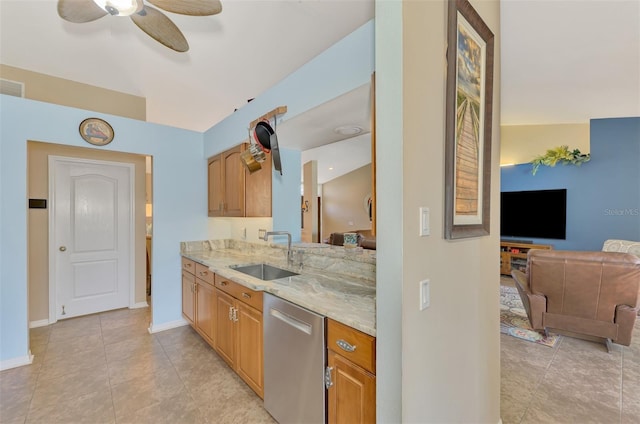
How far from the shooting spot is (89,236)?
12.1 feet

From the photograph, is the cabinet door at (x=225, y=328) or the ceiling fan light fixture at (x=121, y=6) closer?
the ceiling fan light fixture at (x=121, y=6)

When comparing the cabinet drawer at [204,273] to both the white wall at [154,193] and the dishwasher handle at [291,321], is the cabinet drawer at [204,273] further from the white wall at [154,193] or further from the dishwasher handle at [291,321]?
the dishwasher handle at [291,321]

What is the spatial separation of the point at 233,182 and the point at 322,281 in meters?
1.61

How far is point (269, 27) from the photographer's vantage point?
8.16ft

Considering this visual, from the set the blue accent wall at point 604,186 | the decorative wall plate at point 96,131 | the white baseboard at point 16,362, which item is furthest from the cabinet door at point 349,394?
the blue accent wall at point 604,186

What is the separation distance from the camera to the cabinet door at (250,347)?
1.95 meters

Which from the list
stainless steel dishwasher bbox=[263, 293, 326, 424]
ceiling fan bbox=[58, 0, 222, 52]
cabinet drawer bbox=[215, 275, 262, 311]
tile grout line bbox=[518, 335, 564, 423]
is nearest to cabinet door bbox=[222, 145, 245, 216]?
cabinet drawer bbox=[215, 275, 262, 311]

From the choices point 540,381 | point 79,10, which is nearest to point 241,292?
point 79,10

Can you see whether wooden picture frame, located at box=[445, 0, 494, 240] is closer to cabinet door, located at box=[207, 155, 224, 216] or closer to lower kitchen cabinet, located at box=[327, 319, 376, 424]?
lower kitchen cabinet, located at box=[327, 319, 376, 424]

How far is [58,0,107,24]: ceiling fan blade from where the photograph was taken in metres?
1.72

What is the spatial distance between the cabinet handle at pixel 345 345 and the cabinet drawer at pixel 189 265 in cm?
221

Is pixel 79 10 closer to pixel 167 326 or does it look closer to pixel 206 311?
pixel 206 311

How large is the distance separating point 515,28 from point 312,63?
68.1 inches

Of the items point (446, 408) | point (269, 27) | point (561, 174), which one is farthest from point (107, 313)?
point (561, 174)
